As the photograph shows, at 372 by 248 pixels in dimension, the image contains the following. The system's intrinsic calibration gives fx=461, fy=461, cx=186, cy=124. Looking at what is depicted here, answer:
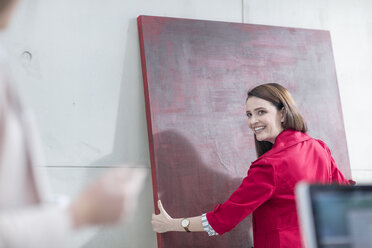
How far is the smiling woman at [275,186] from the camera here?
2545 millimetres

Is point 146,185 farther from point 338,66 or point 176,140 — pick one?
point 338,66

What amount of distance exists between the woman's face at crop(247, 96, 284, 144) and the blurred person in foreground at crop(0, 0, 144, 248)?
6.59 feet

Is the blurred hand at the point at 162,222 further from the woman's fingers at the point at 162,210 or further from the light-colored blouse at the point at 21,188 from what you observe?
the light-colored blouse at the point at 21,188

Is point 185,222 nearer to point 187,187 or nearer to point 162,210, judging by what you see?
point 162,210

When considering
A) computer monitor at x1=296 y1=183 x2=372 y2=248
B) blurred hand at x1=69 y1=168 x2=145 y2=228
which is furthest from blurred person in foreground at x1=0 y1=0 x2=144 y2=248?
computer monitor at x1=296 y1=183 x2=372 y2=248

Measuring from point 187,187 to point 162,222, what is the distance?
279 millimetres

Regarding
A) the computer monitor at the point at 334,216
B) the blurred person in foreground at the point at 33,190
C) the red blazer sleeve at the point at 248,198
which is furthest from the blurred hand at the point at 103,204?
the red blazer sleeve at the point at 248,198

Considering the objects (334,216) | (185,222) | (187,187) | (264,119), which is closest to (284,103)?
(264,119)

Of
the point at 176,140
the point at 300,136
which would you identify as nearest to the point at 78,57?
the point at 176,140

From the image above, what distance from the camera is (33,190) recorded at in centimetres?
94

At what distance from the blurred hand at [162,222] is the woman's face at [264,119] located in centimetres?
75

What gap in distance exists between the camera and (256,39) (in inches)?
133

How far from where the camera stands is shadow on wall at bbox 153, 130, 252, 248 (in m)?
2.84

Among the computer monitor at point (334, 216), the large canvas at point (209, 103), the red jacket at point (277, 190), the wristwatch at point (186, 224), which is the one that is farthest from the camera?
the large canvas at point (209, 103)
